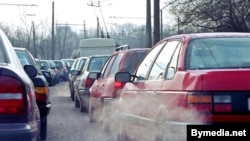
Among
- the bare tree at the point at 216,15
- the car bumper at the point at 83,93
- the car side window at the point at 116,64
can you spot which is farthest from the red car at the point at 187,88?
the bare tree at the point at 216,15

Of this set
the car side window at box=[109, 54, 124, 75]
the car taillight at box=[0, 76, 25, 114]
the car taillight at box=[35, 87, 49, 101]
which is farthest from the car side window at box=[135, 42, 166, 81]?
the car side window at box=[109, 54, 124, 75]

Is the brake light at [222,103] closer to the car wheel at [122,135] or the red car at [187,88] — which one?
the red car at [187,88]

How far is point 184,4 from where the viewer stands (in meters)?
33.7

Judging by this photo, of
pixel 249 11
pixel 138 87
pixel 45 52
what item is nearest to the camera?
pixel 138 87

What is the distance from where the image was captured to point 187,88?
5.95m

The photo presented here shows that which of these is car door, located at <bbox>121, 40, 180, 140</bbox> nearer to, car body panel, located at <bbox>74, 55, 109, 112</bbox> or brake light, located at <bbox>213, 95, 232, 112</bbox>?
brake light, located at <bbox>213, 95, 232, 112</bbox>

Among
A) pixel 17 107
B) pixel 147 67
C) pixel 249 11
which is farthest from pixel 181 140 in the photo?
pixel 249 11

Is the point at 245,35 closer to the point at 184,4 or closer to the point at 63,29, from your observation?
the point at 184,4

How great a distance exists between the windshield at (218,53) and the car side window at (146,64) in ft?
3.42

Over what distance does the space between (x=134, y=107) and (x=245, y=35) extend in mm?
1675

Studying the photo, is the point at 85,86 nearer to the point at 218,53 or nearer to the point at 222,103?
the point at 218,53

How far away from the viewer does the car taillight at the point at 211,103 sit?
5730mm

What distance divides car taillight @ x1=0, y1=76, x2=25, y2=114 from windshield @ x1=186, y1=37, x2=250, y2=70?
1.95 m

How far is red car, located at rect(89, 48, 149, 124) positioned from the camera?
11.6 m
